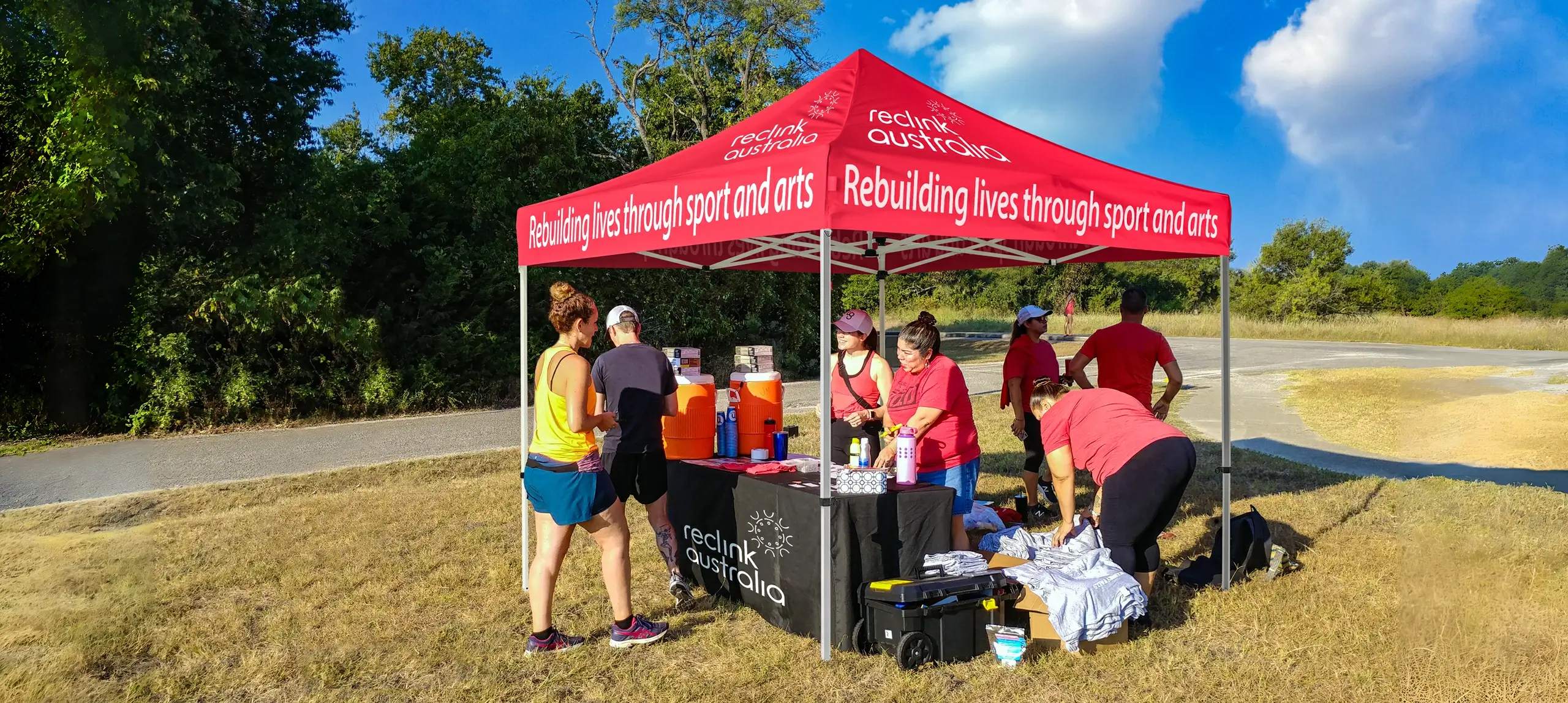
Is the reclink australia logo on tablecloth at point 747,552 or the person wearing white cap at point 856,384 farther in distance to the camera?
the person wearing white cap at point 856,384

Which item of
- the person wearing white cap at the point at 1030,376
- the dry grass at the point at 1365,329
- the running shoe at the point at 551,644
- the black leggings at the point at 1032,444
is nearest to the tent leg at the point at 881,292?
the person wearing white cap at the point at 1030,376

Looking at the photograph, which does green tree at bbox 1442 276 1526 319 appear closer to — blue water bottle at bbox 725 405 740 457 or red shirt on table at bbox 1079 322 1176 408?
red shirt on table at bbox 1079 322 1176 408

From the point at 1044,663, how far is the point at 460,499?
18.1 ft

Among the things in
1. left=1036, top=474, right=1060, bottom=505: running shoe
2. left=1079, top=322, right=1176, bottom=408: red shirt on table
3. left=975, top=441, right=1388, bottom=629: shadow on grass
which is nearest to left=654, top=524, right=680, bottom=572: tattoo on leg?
left=975, top=441, right=1388, bottom=629: shadow on grass

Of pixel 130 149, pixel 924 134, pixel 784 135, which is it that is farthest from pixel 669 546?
pixel 130 149

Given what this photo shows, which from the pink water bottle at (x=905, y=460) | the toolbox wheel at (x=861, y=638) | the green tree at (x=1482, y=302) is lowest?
the toolbox wheel at (x=861, y=638)

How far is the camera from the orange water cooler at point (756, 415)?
5043mm

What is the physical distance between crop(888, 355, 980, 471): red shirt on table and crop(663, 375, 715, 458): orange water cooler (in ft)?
3.30

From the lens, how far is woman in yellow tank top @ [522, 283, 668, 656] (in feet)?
12.5

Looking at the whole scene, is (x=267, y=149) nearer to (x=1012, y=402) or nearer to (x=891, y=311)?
(x=1012, y=402)

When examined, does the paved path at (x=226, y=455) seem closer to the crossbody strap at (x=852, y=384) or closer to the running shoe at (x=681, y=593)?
the running shoe at (x=681, y=593)

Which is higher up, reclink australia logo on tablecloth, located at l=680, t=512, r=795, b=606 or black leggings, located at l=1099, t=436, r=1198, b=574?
black leggings, located at l=1099, t=436, r=1198, b=574

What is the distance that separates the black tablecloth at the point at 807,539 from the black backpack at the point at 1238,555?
1703 mm

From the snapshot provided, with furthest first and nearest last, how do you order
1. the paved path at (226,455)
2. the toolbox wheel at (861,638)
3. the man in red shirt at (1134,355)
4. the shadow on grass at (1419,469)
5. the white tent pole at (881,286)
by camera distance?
the paved path at (226,455) < the shadow on grass at (1419,469) < the white tent pole at (881,286) < the man in red shirt at (1134,355) < the toolbox wheel at (861,638)
